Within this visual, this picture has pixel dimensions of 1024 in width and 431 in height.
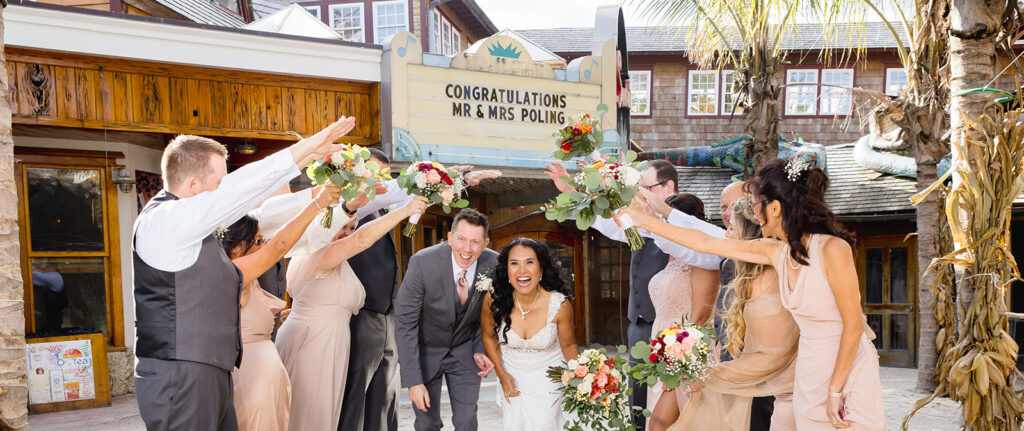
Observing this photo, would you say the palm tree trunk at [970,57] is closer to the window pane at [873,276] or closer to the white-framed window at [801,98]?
the window pane at [873,276]

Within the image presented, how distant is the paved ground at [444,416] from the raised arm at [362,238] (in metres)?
3.01

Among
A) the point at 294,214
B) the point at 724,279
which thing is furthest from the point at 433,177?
the point at 724,279

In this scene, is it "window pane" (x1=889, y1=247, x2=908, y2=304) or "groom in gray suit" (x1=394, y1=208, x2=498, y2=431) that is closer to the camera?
"groom in gray suit" (x1=394, y1=208, x2=498, y2=431)

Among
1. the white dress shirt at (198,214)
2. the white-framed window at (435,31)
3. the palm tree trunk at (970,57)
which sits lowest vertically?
the white dress shirt at (198,214)

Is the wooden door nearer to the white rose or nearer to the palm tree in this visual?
the palm tree

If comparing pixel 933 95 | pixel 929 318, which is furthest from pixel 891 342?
pixel 933 95

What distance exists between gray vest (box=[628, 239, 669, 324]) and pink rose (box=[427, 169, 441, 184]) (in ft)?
5.15

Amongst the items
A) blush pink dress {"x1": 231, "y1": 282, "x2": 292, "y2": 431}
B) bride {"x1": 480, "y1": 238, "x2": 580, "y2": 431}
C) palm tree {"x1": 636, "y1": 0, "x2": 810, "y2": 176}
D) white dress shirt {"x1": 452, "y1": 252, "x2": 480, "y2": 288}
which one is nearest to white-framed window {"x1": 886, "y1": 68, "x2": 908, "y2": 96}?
palm tree {"x1": 636, "y1": 0, "x2": 810, "y2": 176}

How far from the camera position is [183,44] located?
7.28 meters

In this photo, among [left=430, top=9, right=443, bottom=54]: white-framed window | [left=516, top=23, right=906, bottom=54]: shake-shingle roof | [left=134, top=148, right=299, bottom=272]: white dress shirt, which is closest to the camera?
[left=134, top=148, right=299, bottom=272]: white dress shirt

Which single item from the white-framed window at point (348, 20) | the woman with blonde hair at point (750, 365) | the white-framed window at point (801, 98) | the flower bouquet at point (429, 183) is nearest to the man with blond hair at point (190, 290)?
the flower bouquet at point (429, 183)

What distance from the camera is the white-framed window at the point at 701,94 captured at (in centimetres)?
1698

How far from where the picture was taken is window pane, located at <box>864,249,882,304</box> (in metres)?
12.8

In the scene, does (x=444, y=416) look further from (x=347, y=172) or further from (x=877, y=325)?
(x=877, y=325)
